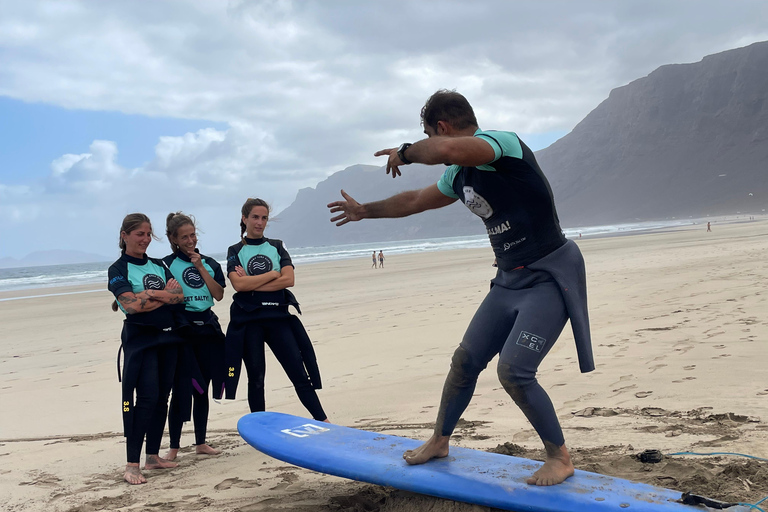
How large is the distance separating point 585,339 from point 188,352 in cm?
298

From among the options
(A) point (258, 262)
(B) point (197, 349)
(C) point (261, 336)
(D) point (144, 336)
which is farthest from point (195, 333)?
(A) point (258, 262)

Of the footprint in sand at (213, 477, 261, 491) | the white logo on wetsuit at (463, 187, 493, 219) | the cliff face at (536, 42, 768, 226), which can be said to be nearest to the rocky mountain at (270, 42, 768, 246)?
the cliff face at (536, 42, 768, 226)

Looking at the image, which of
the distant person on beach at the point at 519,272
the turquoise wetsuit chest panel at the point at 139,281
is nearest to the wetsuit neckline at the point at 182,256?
the turquoise wetsuit chest panel at the point at 139,281

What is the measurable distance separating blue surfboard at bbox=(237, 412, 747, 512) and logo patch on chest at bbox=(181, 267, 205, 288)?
118cm

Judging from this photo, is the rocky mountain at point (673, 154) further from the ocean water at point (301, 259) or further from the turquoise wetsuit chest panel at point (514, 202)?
the turquoise wetsuit chest panel at point (514, 202)

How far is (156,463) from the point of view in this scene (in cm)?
422

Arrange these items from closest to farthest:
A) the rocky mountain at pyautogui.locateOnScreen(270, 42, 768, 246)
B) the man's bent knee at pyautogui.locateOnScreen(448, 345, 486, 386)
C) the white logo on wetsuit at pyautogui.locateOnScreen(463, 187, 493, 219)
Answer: the white logo on wetsuit at pyautogui.locateOnScreen(463, 187, 493, 219), the man's bent knee at pyautogui.locateOnScreen(448, 345, 486, 386), the rocky mountain at pyautogui.locateOnScreen(270, 42, 768, 246)

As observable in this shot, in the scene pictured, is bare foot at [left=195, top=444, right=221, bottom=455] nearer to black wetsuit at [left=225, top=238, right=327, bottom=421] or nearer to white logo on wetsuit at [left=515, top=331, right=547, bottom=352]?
black wetsuit at [left=225, top=238, right=327, bottom=421]

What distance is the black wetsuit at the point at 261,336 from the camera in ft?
14.7

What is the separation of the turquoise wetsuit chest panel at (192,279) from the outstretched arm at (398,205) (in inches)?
59.6

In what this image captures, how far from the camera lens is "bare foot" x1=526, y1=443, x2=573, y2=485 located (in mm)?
2807

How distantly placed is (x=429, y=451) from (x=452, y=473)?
9.3 inches

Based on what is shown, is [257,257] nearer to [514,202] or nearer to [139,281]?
[139,281]

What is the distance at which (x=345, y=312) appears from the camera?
498 inches
